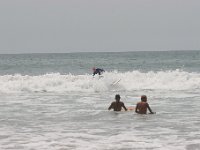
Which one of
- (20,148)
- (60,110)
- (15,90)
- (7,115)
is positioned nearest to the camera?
(20,148)

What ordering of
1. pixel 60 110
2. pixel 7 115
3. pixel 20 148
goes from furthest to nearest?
pixel 60 110, pixel 7 115, pixel 20 148

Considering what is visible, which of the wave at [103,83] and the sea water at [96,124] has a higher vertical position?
the wave at [103,83]

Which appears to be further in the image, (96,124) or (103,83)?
(103,83)

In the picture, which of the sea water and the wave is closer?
the sea water

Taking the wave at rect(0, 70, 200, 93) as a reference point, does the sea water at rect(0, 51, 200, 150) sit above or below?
below

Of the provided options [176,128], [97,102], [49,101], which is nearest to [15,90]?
[49,101]

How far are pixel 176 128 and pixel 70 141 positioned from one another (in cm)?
347

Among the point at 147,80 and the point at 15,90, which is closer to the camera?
the point at 15,90

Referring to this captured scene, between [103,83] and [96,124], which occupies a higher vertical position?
[103,83]

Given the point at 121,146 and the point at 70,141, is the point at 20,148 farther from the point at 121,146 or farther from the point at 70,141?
the point at 121,146

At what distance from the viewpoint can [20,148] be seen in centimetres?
1002

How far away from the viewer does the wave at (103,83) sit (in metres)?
26.5

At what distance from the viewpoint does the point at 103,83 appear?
26297 mm

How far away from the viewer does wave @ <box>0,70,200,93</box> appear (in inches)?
1041
